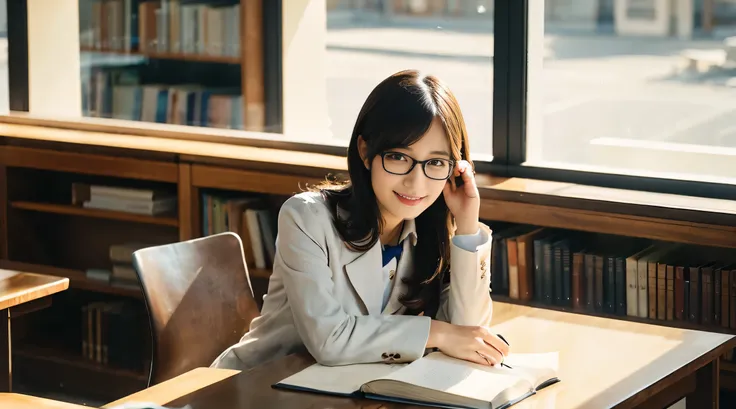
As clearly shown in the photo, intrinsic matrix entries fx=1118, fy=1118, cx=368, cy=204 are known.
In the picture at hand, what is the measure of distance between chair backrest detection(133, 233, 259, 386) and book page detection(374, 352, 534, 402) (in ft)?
2.73

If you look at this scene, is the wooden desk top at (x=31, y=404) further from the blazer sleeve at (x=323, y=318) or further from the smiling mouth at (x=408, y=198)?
the smiling mouth at (x=408, y=198)

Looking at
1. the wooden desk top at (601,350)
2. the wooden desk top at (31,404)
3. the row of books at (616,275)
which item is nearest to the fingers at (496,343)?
the wooden desk top at (601,350)

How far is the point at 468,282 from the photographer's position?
253 centimetres

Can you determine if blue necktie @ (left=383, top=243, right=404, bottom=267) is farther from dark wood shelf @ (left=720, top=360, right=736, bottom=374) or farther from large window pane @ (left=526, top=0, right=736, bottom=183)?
large window pane @ (left=526, top=0, right=736, bottom=183)

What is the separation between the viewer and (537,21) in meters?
4.02

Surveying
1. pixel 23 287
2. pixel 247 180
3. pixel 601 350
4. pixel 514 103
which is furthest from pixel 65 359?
pixel 601 350

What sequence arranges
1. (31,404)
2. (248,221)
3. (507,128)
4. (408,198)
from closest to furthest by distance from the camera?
(31,404) < (408,198) < (507,128) < (248,221)

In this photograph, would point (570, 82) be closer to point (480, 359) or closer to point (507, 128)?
point (507, 128)

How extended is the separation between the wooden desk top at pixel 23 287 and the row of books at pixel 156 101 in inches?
71.5

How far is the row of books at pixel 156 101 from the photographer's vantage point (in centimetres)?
491

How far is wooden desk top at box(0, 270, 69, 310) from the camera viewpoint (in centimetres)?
296

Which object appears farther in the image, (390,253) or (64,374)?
(64,374)

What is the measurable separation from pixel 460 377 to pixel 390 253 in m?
0.49

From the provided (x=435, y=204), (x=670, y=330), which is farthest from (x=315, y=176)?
(x=670, y=330)
